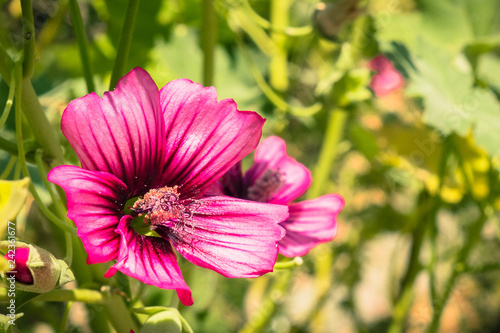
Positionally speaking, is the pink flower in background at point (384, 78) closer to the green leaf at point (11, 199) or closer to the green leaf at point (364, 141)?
the green leaf at point (364, 141)

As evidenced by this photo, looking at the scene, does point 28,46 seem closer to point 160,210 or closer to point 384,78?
point 160,210

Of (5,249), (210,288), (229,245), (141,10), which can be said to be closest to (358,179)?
(210,288)

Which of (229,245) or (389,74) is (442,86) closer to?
(229,245)

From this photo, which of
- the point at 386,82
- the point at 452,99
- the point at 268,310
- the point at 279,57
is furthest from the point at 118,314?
the point at 386,82

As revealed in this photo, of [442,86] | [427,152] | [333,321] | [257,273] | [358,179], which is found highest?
[257,273]

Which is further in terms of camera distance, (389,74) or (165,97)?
(389,74)

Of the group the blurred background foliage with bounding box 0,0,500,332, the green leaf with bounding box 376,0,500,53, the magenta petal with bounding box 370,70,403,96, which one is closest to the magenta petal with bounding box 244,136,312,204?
the blurred background foliage with bounding box 0,0,500,332
